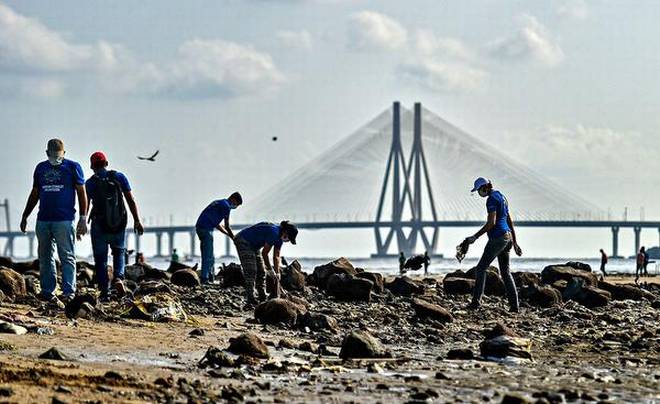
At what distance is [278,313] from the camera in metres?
11.0

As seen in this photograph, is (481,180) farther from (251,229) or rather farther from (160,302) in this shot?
(160,302)

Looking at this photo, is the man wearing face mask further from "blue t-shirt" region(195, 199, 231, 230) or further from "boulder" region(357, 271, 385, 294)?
"boulder" region(357, 271, 385, 294)

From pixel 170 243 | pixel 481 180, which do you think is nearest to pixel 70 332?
pixel 481 180

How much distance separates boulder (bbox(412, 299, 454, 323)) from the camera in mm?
12359

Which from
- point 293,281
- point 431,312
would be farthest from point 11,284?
point 293,281

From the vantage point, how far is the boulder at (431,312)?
1236 cm

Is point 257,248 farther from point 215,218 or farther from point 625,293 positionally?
point 625,293

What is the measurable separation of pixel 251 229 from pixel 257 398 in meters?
5.45

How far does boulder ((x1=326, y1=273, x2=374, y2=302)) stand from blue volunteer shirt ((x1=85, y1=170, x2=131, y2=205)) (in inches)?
155

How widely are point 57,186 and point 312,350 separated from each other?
8.71 feet

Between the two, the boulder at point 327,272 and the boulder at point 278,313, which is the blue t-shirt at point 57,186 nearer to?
the boulder at point 278,313

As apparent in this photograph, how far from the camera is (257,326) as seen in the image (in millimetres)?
10906

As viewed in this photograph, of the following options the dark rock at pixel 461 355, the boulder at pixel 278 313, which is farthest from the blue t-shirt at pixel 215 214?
the dark rock at pixel 461 355

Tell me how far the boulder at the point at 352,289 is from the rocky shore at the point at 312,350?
0.01 metres
